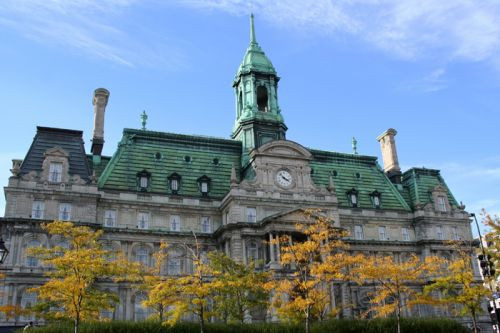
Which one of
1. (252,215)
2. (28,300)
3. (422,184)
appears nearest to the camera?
(28,300)

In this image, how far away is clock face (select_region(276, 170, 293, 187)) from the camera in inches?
2276

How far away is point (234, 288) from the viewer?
38.2m

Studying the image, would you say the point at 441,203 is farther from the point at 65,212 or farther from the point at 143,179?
the point at 65,212

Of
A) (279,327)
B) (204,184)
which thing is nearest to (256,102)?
(204,184)

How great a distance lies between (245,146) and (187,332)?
1241 inches

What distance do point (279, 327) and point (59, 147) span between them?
2928 centimetres

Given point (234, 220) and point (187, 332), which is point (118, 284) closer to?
point (234, 220)

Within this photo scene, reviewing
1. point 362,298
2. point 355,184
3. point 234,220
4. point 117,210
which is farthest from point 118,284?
point 355,184

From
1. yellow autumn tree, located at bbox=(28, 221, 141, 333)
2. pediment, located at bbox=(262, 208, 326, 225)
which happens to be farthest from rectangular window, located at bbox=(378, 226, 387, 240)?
yellow autumn tree, located at bbox=(28, 221, 141, 333)

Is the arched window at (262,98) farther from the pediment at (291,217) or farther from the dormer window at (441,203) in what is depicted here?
the dormer window at (441,203)

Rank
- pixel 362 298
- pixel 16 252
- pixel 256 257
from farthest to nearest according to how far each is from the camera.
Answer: pixel 362 298 < pixel 256 257 < pixel 16 252

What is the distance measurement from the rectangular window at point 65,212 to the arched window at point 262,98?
93.0ft

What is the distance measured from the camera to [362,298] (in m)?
59.5

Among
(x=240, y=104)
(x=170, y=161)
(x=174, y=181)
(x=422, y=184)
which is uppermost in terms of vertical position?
(x=240, y=104)
